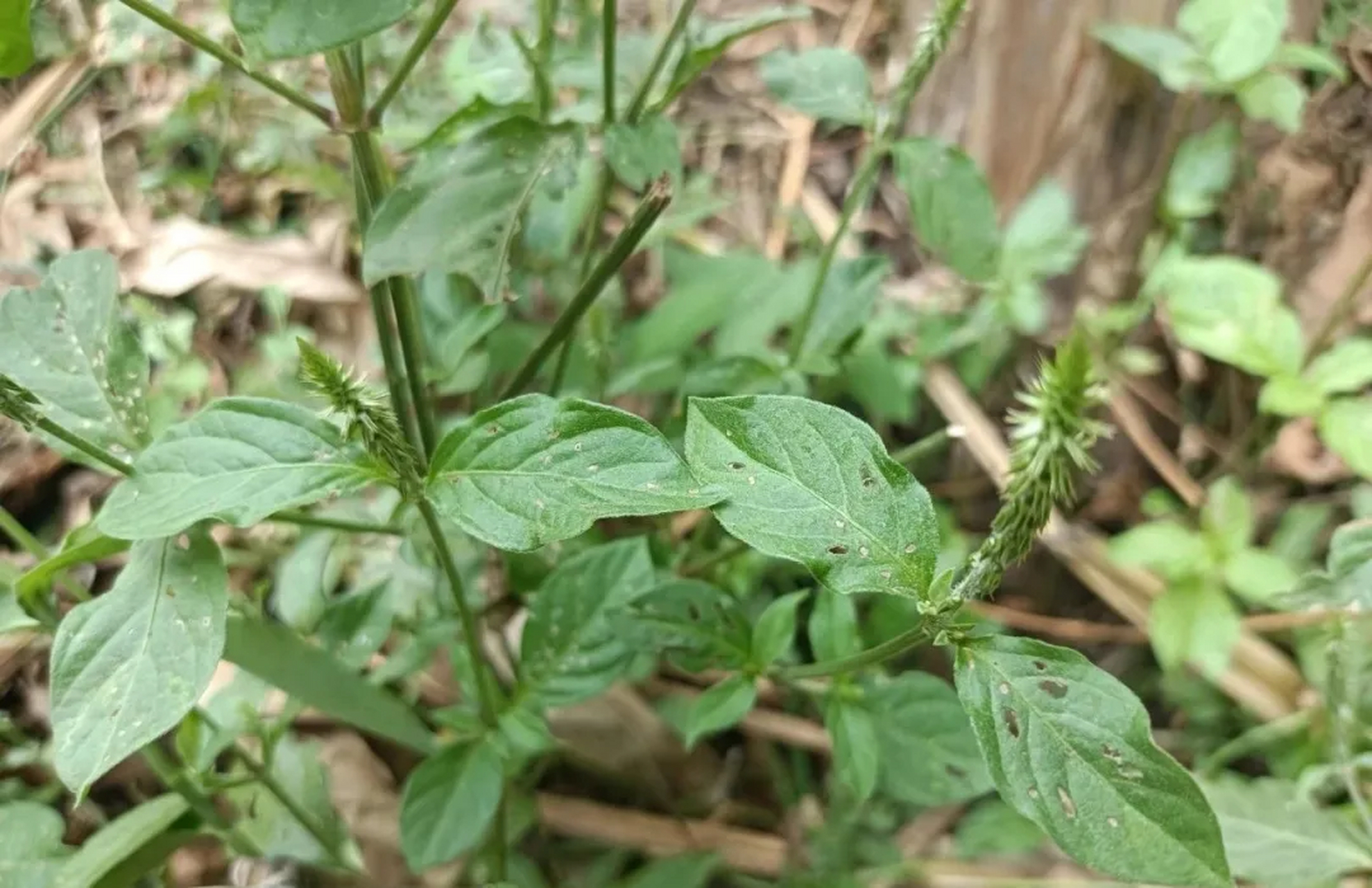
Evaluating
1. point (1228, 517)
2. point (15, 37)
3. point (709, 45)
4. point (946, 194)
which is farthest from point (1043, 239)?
point (15, 37)

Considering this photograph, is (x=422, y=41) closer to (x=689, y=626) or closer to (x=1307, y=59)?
(x=689, y=626)

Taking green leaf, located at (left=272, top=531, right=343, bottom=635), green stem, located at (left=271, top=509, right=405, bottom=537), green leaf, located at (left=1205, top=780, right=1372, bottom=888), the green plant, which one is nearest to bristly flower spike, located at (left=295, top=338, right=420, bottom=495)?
the green plant

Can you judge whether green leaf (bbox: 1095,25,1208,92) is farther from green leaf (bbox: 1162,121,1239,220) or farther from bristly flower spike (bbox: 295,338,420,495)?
bristly flower spike (bbox: 295,338,420,495)

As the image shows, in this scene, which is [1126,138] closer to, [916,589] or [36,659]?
[916,589]

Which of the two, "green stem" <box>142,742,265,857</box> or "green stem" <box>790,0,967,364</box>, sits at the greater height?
"green stem" <box>790,0,967,364</box>

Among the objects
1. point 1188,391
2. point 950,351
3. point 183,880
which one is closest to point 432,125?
point 950,351

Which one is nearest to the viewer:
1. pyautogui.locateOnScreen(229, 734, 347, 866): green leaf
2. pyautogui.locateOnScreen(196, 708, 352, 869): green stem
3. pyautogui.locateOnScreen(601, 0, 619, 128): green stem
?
pyautogui.locateOnScreen(601, 0, 619, 128): green stem

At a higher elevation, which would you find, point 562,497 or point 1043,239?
point 562,497
